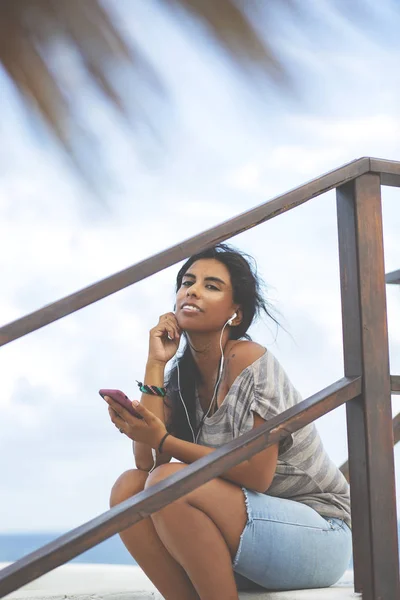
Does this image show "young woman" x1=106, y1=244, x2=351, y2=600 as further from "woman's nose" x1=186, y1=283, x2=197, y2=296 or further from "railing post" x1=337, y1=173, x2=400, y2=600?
"railing post" x1=337, y1=173, x2=400, y2=600

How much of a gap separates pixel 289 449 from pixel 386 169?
580mm

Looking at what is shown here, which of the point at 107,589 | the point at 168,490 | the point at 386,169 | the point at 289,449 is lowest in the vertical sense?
the point at 107,589

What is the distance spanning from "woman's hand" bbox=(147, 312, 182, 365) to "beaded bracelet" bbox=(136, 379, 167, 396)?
0.06 meters

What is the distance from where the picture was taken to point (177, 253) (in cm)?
112

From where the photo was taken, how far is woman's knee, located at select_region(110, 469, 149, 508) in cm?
150

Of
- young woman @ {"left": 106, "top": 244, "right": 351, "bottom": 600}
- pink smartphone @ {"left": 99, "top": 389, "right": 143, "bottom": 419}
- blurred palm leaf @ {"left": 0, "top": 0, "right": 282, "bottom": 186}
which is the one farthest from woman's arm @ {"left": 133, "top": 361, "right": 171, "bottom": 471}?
blurred palm leaf @ {"left": 0, "top": 0, "right": 282, "bottom": 186}

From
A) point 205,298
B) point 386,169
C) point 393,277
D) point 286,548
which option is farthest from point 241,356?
point 393,277

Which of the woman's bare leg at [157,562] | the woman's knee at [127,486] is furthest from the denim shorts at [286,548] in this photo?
the woman's knee at [127,486]

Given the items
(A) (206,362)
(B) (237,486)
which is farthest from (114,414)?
(A) (206,362)

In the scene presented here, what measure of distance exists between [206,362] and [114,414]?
37 centimetres

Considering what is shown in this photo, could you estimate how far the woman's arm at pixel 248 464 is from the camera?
52.6 inches

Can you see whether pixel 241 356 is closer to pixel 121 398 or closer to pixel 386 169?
pixel 121 398

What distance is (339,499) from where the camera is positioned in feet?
5.07

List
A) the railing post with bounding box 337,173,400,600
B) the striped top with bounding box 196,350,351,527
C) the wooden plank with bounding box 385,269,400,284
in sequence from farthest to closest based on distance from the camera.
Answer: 1. the wooden plank with bounding box 385,269,400,284
2. the striped top with bounding box 196,350,351,527
3. the railing post with bounding box 337,173,400,600
